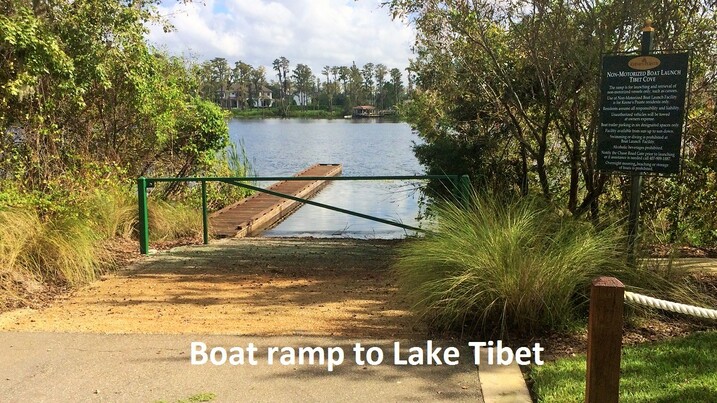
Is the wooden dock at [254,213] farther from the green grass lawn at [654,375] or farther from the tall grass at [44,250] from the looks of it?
the green grass lawn at [654,375]

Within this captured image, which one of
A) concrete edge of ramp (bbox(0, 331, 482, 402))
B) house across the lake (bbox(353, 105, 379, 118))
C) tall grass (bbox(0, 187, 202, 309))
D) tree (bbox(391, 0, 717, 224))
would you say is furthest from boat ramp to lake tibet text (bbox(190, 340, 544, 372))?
house across the lake (bbox(353, 105, 379, 118))

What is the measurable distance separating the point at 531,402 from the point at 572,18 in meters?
5.02

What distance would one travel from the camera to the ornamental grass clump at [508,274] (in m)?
4.61

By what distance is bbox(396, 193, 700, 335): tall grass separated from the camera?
15.1ft

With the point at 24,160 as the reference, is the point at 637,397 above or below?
below

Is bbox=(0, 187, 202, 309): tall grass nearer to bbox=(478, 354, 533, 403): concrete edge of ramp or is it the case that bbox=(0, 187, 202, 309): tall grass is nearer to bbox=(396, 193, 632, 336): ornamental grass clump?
bbox=(396, 193, 632, 336): ornamental grass clump

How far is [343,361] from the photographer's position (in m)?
4.13

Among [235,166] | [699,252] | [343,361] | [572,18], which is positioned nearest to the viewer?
[343,361]

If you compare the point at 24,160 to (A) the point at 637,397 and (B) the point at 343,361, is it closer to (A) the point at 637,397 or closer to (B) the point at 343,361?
(B) the point at 343,361

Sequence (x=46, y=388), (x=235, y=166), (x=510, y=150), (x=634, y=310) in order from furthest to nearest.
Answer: (x=235, y=166), (x=510, y=150), (x=634, y=310), (x=46, y=388)

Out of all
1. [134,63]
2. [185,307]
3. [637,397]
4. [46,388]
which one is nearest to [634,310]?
[637,397]

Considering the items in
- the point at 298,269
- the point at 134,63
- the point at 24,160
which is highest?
the point at 134,63

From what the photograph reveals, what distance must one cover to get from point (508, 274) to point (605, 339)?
188cm

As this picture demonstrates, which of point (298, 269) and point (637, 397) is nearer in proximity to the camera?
point (637, 397)
